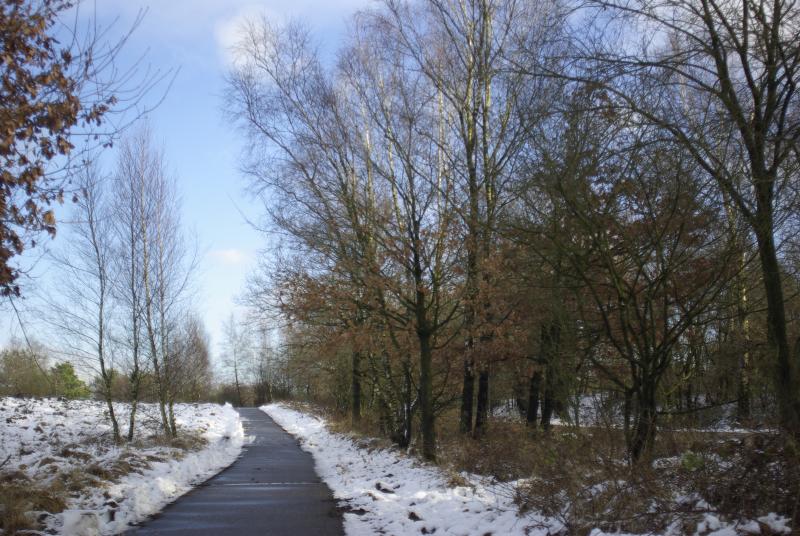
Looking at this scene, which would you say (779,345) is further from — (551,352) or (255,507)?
(255,507)

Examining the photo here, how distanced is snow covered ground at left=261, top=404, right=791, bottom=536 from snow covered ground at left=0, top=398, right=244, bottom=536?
2790 millimetres

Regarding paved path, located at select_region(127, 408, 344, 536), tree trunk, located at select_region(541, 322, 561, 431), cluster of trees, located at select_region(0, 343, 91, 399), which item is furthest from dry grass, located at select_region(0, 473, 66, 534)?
cluster of trees, located at select_region(0, 343, 91, 399)

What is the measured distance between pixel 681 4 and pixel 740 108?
1.30m

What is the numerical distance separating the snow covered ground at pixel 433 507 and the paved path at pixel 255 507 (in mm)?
381

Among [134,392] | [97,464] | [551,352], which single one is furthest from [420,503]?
[134,392]

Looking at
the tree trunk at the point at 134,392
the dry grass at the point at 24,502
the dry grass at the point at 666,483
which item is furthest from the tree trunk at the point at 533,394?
the tree trunk at the point at 134,392

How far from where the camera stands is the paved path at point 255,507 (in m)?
6.65

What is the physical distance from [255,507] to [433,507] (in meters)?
2.58

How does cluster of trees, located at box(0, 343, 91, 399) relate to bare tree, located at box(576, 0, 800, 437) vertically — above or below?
below

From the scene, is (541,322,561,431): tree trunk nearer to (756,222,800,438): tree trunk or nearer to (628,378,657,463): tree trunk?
(628,378,657,463): tree trunk

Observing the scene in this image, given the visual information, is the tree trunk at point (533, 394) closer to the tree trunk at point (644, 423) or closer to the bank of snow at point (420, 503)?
→ the bank of snow at point (420, 503)

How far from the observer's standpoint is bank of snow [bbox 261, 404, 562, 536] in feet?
19.5

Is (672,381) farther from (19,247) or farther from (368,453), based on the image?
(19,247)

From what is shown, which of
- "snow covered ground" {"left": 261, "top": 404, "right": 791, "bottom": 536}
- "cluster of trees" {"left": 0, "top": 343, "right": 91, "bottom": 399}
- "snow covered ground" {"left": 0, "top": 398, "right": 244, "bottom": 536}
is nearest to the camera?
"snow covered ground" {"left": 261, "top": 404, "right": 791, "bottom": 536}
